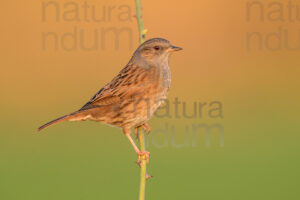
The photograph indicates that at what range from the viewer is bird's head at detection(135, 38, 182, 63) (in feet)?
Answer: 11.5

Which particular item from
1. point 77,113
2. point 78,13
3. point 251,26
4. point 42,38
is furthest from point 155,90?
point 251,26

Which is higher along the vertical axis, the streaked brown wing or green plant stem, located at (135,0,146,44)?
green plant stem, located at (135,0,146,44)

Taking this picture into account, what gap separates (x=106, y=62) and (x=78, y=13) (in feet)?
3.45

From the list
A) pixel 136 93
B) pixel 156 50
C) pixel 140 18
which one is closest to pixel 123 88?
pixel 136 93

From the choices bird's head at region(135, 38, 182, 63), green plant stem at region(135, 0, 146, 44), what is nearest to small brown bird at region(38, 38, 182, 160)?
bird's head at region(135, 38, 182, 63)

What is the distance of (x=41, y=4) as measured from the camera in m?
8.94

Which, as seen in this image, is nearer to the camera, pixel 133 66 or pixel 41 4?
pixel 133 66

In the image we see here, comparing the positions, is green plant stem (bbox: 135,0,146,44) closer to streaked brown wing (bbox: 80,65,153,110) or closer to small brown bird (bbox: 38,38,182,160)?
small brown bird (bbox: 38,38,182,160)

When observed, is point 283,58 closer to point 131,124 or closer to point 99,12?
point 99,12

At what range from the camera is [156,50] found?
11.7 ft

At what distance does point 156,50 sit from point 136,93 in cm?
33

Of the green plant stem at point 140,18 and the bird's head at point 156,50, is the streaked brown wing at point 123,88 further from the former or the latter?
the green plant stem at point 140,18

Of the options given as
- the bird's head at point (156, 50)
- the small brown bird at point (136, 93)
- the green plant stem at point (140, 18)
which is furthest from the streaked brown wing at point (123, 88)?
the green plant stem at point (140, 18)

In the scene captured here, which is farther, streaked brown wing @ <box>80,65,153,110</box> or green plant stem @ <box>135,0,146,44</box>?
streaked brown wing @ <box>80,65,153,110</box>
